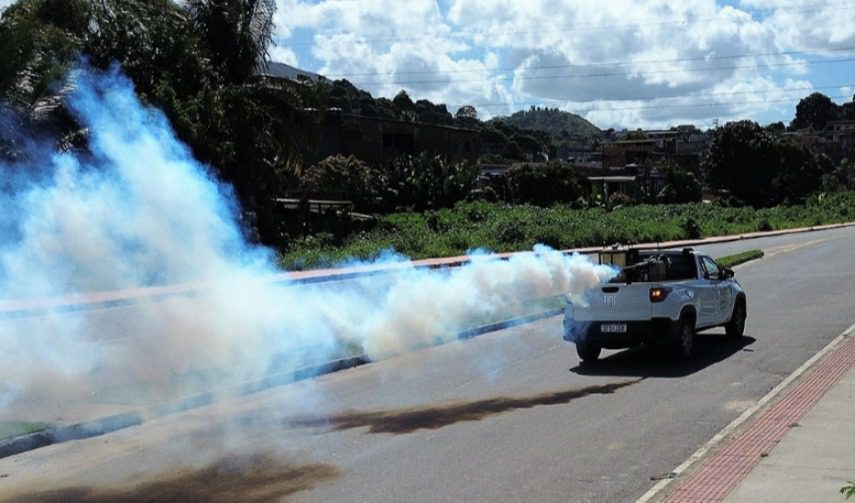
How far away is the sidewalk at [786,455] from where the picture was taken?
6969 millimetres

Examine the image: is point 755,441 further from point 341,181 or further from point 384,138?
point 384,138

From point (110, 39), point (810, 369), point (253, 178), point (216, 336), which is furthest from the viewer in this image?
point (253, 178)

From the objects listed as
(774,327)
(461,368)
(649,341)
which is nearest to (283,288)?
(461,368)

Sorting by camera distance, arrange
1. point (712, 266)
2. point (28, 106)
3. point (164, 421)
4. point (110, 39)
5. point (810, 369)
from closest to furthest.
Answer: point (164, 421) < point (810, 369) < point (712, 266) < point (28, 106) < point (110, 39)

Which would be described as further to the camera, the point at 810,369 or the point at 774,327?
the point at 774,327

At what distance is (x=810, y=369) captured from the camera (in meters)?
12.4

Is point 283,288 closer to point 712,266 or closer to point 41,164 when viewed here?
point 41,164

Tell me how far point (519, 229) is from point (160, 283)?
2957 cm

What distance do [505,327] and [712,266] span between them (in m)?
4.30

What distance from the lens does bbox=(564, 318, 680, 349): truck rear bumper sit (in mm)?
13219

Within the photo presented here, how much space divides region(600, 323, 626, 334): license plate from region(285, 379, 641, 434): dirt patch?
2306 millimetres

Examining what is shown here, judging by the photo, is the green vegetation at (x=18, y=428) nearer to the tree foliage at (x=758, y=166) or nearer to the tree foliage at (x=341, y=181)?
the tree foliage at (x=341, y=181)

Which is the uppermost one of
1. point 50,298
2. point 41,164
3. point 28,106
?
point 28,106

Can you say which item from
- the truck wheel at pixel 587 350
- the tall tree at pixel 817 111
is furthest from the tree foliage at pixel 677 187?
the tall tree at pixel 817 111
